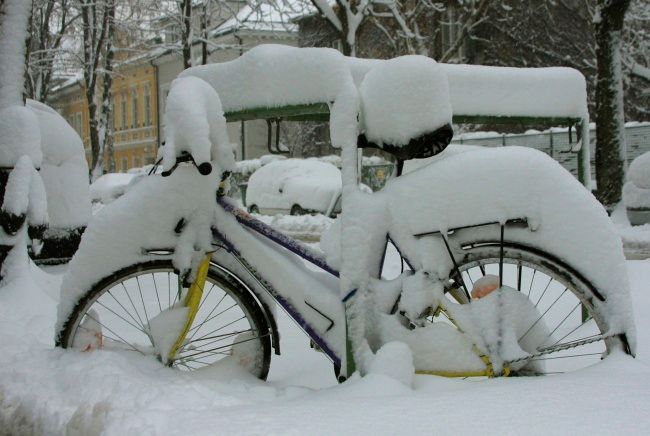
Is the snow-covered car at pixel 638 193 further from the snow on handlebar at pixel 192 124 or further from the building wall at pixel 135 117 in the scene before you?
the building wall at pixel 135 117

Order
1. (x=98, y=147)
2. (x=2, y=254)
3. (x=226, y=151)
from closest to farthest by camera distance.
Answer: (x=226, y=151), (x=2, y=254), (x=98, y=147)

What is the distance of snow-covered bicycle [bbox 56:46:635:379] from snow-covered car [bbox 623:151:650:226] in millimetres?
9130

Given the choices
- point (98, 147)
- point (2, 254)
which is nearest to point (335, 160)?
point (98, 147)

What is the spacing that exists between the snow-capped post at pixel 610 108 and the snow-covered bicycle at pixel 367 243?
10477 mm

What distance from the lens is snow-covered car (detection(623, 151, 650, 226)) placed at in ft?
36.3

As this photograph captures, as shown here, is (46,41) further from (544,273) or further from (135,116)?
(544,273)

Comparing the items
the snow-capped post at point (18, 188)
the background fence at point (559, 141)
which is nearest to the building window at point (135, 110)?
the background fence at point (559, 141)

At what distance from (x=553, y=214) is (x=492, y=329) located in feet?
1.51

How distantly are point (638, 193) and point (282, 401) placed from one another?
33.4ft

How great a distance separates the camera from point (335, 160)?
898 inches

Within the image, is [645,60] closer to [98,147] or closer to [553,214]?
[98,147]

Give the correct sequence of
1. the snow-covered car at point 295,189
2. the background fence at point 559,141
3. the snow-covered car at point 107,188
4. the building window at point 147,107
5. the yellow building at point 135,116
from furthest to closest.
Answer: the building window at point 147,107 < the yellow building at point 135,116 < the snow-covered car at point 107,188 < the background fence at point 559,141 < the snow-covered car at point 295,189

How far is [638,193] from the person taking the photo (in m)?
11.2

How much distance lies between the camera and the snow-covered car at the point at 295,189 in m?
14.7
